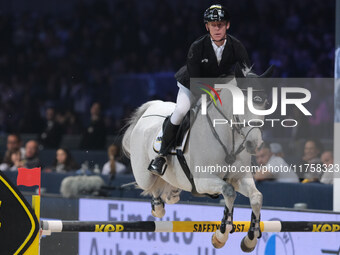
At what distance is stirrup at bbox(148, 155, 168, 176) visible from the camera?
19.8 feet

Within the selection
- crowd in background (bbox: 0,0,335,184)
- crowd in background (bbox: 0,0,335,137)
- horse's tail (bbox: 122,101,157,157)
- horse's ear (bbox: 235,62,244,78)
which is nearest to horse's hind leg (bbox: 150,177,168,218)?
horse's tail (bbox: 122,101,157,157)

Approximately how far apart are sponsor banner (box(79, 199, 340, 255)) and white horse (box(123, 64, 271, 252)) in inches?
14.9

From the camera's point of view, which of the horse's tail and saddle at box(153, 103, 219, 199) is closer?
saddle at box(153, 103, 219, 199)

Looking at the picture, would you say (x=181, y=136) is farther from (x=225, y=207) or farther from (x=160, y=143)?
(x=225, y=207)

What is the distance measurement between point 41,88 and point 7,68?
1311 mm

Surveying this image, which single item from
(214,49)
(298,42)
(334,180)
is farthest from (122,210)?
(298,42)

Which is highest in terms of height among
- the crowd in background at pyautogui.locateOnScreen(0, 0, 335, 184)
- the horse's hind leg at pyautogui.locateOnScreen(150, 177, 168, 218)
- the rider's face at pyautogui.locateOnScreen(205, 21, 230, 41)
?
the crowd in background at pyautogui.locateOnScreen(0, 0, 335, 184)

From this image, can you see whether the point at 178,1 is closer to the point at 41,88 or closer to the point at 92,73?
the point at 92,73

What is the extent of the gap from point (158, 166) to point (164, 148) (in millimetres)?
158

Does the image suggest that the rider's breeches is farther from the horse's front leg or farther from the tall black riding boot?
the horse's front leg

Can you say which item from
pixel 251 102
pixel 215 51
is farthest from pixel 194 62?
pixel 251 102

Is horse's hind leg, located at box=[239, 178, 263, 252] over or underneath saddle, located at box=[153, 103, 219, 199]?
underneath

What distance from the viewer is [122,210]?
26.4 feet

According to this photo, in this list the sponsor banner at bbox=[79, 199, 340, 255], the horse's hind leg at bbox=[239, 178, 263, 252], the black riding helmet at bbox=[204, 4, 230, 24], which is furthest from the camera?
the sponsor banner at bbox=[79, 199, 340, 255]
